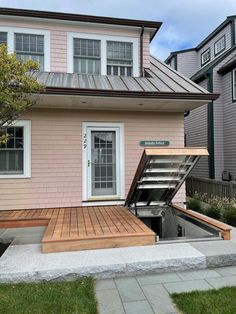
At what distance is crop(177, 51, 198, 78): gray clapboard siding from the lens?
55.5 feet

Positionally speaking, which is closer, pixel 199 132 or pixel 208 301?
pixel 208 301

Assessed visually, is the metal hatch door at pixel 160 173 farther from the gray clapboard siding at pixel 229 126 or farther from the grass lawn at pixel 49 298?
the gray clapboard siding at pixel 229 126

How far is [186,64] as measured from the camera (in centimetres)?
1692

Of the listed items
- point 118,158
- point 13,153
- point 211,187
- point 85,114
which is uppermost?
point 85,114

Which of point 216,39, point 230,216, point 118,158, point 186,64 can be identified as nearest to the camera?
point 230,216

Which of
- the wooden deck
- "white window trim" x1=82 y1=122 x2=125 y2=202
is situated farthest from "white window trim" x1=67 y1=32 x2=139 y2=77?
the wooden deck

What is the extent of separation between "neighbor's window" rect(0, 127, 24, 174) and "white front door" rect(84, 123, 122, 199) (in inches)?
66.0

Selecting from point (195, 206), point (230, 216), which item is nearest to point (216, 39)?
point (195, 206)

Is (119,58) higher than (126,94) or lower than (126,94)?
higher

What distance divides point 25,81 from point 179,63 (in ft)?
46.9

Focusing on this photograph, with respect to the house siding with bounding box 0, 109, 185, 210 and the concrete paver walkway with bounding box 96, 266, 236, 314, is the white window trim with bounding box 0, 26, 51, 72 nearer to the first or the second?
the house siding with bounding box 0, 109, 185, 210

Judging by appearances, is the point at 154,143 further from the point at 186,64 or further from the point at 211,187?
the point at 186,64

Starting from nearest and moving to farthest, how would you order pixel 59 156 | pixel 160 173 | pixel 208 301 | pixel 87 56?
pixel 208 301
pixel 160 173
pixel 59 156
pixel 87 56

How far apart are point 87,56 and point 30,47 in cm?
159
